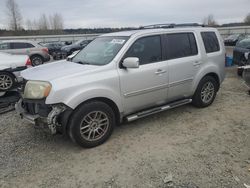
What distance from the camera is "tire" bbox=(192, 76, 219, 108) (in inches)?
208

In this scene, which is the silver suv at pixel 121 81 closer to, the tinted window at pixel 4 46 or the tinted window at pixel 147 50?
the tinted window at pixel 147 50

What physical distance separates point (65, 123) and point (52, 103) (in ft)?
1.16

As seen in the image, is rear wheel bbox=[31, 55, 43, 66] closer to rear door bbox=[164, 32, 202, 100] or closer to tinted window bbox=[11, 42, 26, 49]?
tinted window bbox=[11, 42, 26, 49]

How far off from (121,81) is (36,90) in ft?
4.36

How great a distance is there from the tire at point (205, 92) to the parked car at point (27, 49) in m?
12.3

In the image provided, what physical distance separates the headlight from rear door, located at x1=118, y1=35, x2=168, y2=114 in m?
1.19

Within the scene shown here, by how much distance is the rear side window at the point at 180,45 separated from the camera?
15.4 ft

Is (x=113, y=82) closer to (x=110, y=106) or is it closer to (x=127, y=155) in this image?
(x=110, y=106)

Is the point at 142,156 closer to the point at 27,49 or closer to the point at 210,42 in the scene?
the point at 210,42

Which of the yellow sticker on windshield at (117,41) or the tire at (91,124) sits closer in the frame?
the tire at (91,124)

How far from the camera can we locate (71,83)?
354 cm

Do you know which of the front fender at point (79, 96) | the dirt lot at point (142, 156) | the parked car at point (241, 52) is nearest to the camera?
the dirt lot at point (142, 156)

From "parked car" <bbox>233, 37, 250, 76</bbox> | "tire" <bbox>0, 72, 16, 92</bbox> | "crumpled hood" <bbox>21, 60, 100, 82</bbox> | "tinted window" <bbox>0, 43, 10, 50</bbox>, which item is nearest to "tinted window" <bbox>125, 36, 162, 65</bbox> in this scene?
"crumpled hood" <bbox>21, 60, 100, 82</bbox>

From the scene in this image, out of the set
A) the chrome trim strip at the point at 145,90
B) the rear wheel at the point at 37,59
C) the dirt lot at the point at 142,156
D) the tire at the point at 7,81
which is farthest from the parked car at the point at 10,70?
the rear wheel at the point at 37,59
